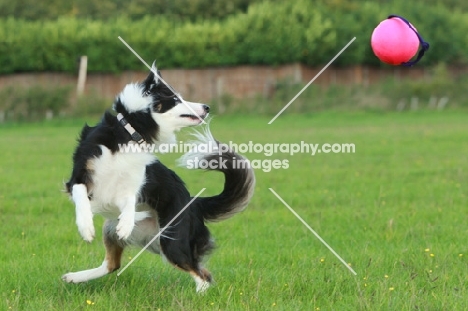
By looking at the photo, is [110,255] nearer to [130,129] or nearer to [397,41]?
[130,129]

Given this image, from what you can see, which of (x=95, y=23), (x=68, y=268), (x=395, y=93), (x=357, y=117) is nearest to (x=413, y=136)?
(x=357, y=117)

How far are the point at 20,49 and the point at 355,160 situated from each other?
23.9 m

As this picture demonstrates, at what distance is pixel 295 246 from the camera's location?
7.06m

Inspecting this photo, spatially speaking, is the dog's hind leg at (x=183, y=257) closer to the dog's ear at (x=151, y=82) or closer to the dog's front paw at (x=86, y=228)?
the dog's front paw at (x=86, y=228)

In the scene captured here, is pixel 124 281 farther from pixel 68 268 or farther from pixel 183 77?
pixel 183 77

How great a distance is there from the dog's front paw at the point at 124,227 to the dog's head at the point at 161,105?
82 cm

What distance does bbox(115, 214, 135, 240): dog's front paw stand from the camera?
5.20 metres

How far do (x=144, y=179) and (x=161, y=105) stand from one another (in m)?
0.57

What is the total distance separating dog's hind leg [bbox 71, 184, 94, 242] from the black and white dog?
0.04 feet

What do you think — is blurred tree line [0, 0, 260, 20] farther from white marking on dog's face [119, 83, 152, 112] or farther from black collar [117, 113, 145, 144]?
black collar [117, 113, 145, 144]

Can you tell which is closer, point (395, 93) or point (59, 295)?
point (59, 295)

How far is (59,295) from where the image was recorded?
5.15 meters

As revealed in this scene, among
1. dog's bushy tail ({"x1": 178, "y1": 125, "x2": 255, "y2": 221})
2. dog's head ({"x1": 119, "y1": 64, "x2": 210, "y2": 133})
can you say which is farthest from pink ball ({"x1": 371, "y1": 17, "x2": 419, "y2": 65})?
dog's head ({"x1": 119, "y1": 64, "x2": 210, "y2": 133})

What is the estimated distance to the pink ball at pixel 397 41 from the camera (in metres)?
7.36
